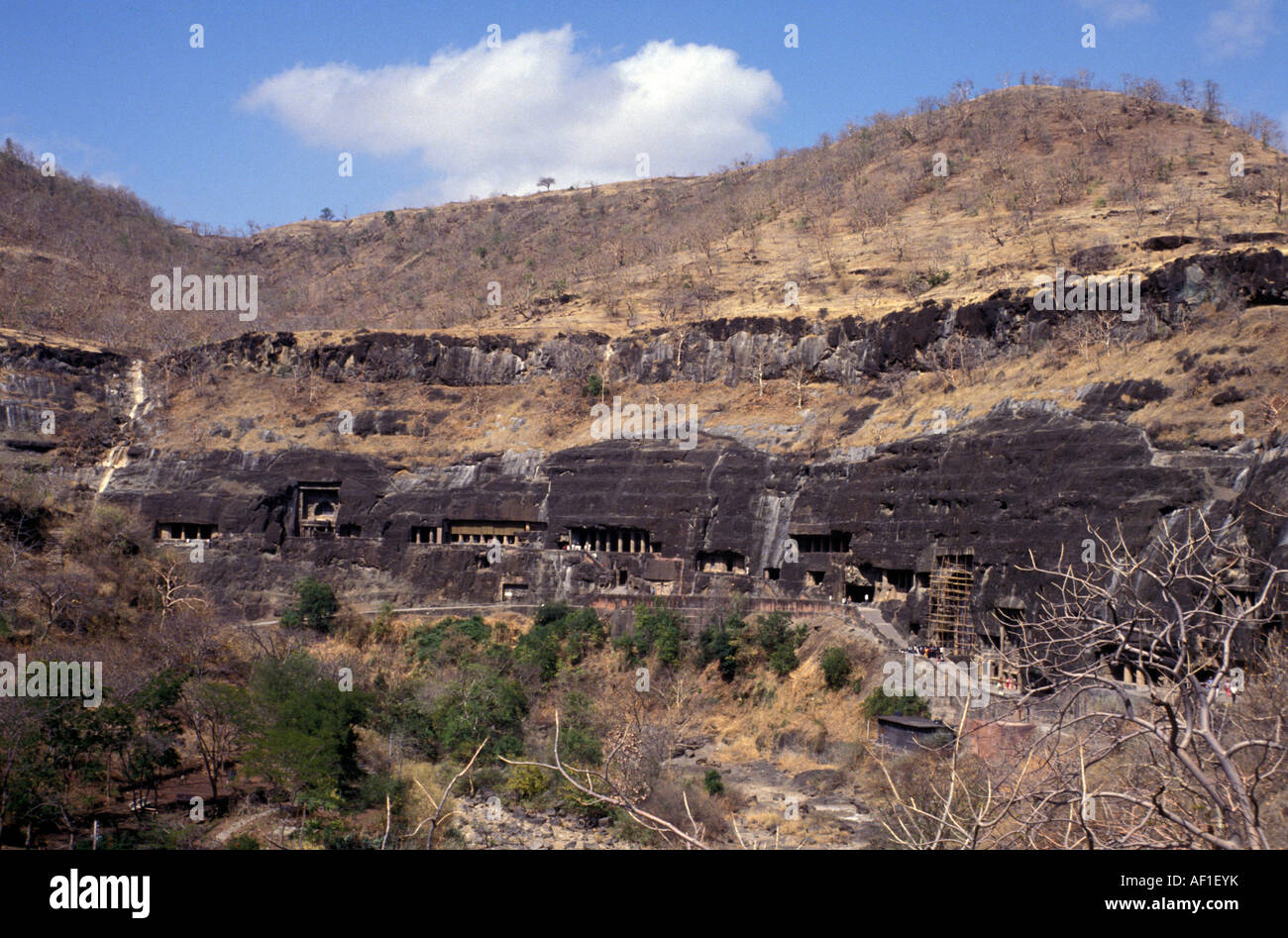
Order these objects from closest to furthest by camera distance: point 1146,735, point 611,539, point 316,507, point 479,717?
point 1146,735, point 479,717, point 611,539, point 316,507

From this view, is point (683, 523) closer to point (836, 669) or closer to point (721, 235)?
point (836, 669)

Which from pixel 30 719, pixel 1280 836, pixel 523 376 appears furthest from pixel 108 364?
pixel 1280 836

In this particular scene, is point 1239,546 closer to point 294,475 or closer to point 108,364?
point 294,475

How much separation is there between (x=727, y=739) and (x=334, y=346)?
3750 cm

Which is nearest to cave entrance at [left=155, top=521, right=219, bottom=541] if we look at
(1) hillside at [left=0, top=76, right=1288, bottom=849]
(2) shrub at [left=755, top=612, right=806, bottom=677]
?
(1) hillside at [left=0, top=76, right=1288, bottom=849]

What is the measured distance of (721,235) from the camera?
85.5 m

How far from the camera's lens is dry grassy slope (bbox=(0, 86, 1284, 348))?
61.7 meters

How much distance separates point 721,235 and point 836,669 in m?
57.6

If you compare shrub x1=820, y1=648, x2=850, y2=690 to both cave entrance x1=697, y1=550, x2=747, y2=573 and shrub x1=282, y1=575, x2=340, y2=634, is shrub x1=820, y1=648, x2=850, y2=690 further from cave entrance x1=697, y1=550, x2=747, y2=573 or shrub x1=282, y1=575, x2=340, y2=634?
shrub x1=282, y1=575, x2=340, y2=634

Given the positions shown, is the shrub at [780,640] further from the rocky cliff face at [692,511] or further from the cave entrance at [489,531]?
the cave entrance at [489,531]

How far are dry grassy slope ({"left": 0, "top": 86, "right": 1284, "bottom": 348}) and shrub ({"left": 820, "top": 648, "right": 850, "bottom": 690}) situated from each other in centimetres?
2168

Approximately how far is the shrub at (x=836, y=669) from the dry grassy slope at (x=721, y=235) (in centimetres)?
2168

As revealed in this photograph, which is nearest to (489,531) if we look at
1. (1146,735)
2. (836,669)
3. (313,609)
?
(313,609)

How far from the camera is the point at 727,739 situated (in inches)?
1372
